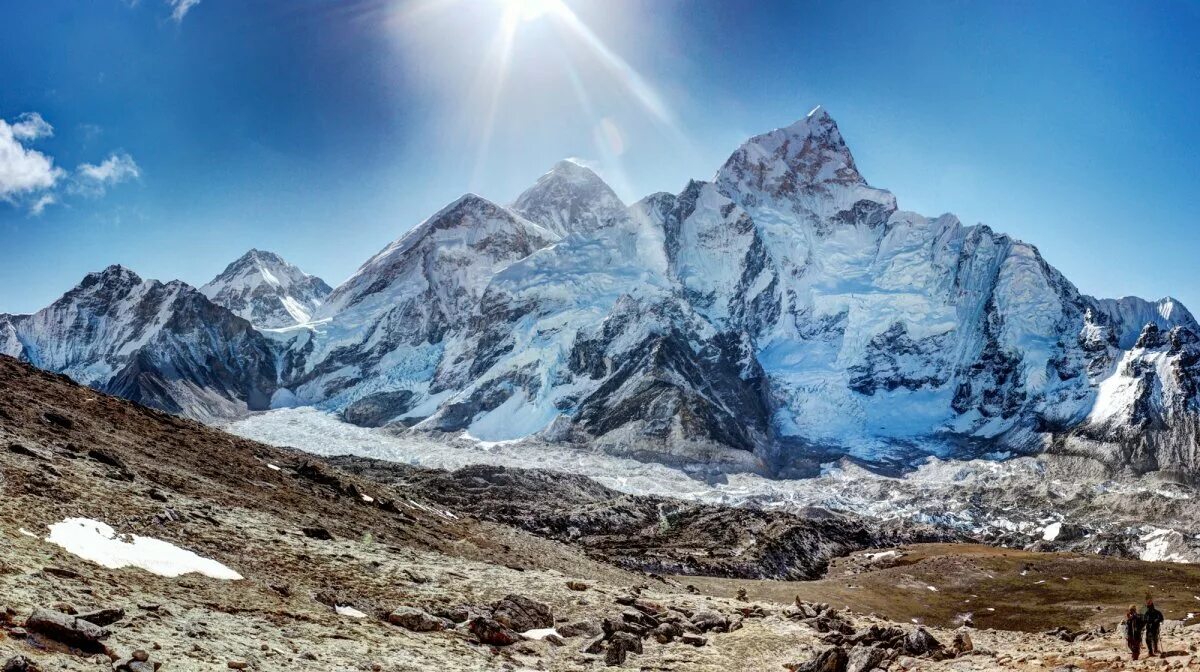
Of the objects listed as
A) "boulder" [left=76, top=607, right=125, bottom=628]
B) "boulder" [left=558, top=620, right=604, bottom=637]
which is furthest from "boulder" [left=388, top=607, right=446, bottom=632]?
"boulder" [left=76, top=607, right=125, bottom=628]

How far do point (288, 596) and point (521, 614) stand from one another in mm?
7411

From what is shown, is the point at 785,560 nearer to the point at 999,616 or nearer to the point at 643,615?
the point at 999,616

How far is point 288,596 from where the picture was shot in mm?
22562

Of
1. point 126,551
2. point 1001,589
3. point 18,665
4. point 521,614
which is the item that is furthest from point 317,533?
point 1001,589

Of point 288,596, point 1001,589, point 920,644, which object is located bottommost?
point 1001,589

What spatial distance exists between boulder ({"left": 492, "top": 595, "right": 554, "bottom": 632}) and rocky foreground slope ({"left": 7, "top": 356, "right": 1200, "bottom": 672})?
8 cm

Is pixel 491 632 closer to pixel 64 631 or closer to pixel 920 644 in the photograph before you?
pixel 64 631

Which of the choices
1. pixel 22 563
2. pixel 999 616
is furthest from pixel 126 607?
pixel 999 616

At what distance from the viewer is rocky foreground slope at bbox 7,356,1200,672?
56.4ft

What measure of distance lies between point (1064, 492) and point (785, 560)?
5258 inches

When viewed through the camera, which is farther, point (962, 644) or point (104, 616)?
point (962, 644)

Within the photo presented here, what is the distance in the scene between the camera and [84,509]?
23406mm

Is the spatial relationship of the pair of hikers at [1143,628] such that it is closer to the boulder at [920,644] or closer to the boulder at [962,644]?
the boulder at [962,644]

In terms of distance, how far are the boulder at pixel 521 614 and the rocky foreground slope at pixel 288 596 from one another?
80mm
